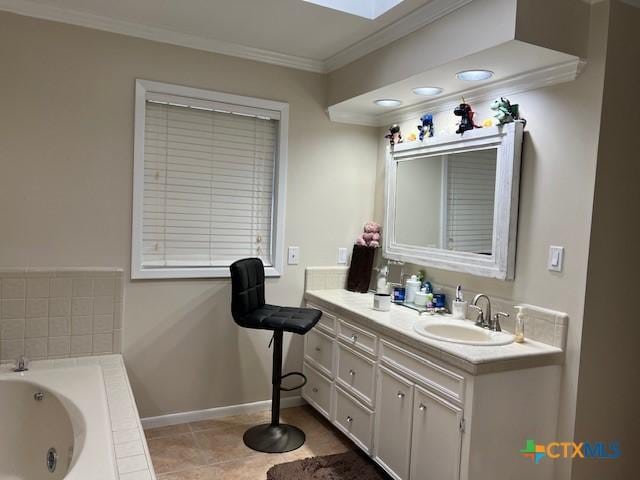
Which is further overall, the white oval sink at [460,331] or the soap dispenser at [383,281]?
the soap dispenser at [383,281]

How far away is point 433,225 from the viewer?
3027 millimetres

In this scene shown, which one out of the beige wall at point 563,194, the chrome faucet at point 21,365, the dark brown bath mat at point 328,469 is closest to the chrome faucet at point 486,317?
the beige wall at point 563,194

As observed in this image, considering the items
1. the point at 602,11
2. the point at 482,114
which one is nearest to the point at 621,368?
the point at 482,114

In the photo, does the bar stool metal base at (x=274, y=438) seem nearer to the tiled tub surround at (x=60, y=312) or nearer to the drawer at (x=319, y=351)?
the drawer at (x=319, y=351)

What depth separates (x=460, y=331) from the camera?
2604 millimetres

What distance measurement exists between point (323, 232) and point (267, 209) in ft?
1.45

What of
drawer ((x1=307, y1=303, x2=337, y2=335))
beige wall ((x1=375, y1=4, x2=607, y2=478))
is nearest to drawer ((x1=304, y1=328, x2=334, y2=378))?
drawer ((x1=307, y1=303, x2=337, y2=335))

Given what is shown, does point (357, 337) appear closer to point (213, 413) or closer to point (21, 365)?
point (213, 413)

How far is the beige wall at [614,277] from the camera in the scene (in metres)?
2.13

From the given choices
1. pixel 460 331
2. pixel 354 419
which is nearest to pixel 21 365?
pixel 354 419

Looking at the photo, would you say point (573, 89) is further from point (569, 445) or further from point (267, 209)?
→ point (267, 209)

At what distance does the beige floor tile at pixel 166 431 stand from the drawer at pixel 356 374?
1041mm

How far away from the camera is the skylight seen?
2463 millimetres

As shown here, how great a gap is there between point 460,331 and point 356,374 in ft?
2.20
